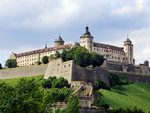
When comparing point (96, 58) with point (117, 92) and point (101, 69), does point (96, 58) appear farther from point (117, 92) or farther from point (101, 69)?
point (117, 92)

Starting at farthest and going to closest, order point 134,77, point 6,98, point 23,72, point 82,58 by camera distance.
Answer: point 134,77, point 23,72, point 82,58, point 6,98

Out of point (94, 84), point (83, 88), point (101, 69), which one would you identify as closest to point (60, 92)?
point (83, 88)

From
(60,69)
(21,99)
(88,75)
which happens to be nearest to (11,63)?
(60,69)

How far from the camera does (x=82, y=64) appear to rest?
102812 millimetres

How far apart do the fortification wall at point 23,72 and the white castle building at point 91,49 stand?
15.7 metres

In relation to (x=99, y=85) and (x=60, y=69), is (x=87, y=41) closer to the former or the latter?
(x=60, y=69)

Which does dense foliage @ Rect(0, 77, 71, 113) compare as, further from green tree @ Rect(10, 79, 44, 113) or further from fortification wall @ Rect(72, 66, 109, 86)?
fortification wall @ Rect(72, 66, 109, 86)

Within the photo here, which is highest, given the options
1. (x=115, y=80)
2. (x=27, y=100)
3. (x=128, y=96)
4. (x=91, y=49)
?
(x=91, y=49)

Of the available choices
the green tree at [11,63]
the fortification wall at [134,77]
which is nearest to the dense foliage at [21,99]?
the fortification wall at [134,77]

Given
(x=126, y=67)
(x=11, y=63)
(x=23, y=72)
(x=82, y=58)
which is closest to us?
(x=82, y=58)

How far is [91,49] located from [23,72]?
66.8 ft

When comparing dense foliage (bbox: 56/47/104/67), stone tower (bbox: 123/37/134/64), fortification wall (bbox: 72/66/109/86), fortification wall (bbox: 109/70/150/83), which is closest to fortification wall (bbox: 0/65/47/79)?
dense foliage (bbox: 56/47/104/67)

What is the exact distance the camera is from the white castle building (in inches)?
4941

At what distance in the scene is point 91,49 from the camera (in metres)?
126
